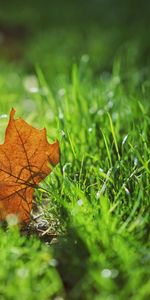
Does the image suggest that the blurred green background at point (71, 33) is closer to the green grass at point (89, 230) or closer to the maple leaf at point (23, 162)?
the green grass at point (89, 230)

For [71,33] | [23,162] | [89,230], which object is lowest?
[89,230]

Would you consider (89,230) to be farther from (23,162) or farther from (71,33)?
(71,33)

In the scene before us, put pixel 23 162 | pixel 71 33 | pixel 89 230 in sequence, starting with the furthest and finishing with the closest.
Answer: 1. pixel 71 33
2. pixel 23 162
3. pixel 89 230

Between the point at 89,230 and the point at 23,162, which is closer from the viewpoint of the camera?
the point at 89,230

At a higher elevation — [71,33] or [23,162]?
[71,33]

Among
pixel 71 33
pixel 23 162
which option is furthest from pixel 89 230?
pixel 71 33

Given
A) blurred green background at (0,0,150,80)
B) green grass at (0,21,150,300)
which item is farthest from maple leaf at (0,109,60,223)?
Result: blurred green background at (0,0,150,80)

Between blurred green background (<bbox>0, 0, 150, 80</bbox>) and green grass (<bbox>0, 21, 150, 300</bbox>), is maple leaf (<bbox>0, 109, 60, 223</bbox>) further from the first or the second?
blurred green background (<bbox>0, 0, 150, 80</bbox>)

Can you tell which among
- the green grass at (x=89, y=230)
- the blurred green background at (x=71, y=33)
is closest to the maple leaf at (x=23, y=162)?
the green grass at (x=89, y=230)
